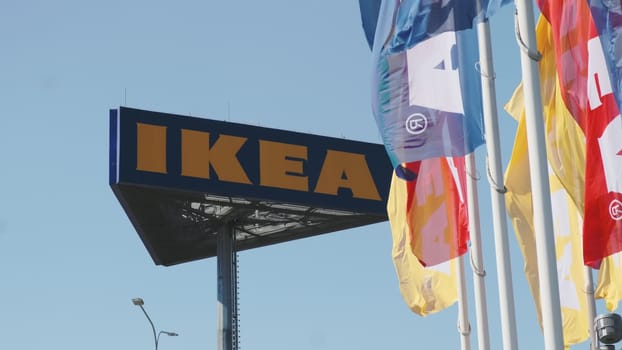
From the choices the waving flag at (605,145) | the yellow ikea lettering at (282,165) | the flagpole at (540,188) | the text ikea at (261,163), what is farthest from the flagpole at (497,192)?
the yellow ikea lettering at (282,165)

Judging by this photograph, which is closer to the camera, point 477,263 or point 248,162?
point 477,263

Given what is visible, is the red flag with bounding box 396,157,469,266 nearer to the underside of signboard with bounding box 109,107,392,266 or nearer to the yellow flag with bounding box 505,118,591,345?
the yellow flag with bounding box 505,118,591,345

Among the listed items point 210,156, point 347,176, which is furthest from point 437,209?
point 347,176

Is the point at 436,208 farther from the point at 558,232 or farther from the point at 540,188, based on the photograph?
the point at 540,188

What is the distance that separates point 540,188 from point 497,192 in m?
3.20

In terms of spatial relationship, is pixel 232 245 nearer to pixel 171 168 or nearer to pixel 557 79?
pixel 171 168

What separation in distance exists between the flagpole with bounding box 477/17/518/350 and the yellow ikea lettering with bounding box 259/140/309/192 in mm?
26305

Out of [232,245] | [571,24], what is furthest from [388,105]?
[232,245]

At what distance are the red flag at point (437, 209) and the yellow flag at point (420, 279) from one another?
11.6 inches

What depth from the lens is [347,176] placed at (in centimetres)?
4653

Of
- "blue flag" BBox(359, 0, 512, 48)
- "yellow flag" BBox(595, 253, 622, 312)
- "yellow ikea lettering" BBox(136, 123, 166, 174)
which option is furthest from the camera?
"yellow ikea lettering" BBox(136, 123, 166, 174)

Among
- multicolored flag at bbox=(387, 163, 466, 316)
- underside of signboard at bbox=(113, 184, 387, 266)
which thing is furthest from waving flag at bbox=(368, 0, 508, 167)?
underside of signboard at bbox=(113, 184, 387, 266)

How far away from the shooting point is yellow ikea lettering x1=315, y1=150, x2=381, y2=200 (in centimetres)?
4625

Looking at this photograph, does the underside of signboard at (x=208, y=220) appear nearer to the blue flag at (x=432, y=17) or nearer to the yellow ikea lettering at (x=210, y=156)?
the yellow ikea lettering at (x=210, y=156)
